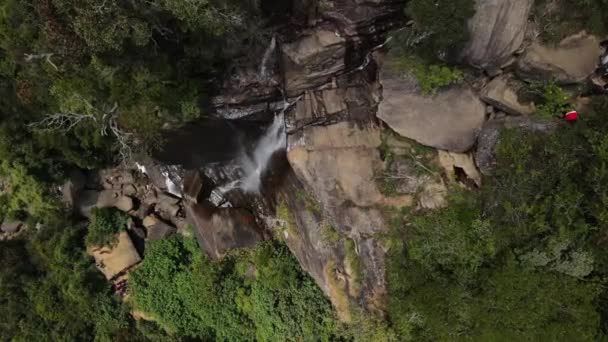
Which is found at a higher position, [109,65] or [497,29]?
[109,65]

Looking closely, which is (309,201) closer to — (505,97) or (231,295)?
(231,295)

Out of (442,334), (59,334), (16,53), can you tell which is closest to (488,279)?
(442,334)

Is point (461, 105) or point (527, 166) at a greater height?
point (461, 105)

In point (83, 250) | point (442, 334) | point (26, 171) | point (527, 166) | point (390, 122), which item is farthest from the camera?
point (83, 250)

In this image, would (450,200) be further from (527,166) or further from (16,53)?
(16,53)

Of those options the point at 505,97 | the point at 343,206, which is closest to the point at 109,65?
the point at 343,206

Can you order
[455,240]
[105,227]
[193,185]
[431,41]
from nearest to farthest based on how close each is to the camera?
[455,240]
[431,41]
[193,185]
[105,227]

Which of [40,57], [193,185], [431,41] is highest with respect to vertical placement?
[40,57]
